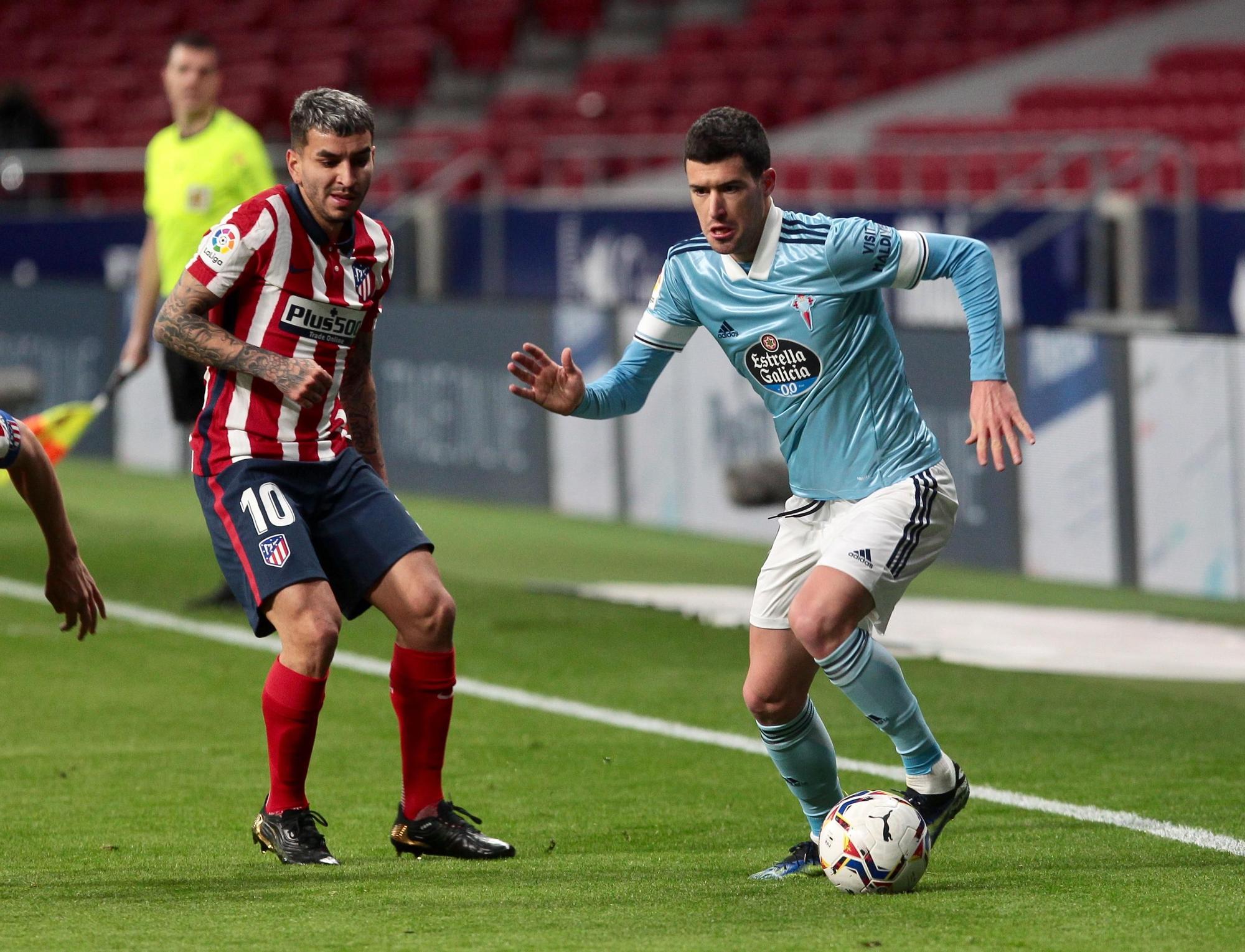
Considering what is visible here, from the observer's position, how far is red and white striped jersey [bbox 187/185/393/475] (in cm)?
522

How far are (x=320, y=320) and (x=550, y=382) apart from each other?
0.64 meters

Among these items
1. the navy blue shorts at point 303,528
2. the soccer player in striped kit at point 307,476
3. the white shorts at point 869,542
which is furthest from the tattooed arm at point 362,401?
the white shorts at point 869,542

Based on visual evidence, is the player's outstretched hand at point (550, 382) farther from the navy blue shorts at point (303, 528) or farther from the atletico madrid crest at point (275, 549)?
the atletico madrid crest at point (275, 549)

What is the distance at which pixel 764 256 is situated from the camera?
5.11 m

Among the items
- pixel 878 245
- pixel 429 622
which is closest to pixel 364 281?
pixel 429 622

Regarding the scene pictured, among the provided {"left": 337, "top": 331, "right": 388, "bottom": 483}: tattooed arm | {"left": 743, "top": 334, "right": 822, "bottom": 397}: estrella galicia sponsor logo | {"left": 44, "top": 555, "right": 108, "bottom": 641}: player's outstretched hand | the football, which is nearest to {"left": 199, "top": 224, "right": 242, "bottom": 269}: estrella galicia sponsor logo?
{"left": 337, "top": 331, "right": 388, "bottom": 483}: tattooed arm

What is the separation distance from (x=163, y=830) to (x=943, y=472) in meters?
2.37

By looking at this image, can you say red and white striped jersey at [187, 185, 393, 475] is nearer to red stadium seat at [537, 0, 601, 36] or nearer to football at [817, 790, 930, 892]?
football at [817, 790, 930, 892]

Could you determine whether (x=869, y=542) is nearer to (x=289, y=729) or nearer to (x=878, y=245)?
(x=878, y=245)

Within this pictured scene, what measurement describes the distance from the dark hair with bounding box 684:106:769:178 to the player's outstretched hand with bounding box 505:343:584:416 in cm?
62

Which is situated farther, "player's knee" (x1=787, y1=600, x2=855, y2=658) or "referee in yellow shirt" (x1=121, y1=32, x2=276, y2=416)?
"referee in yellow shirt" (x1=121, y1=32, x2=276, y2=416)

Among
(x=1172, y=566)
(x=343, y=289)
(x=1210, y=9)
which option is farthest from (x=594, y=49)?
(x=343, y=289)

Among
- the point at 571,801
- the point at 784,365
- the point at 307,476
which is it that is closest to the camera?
the point at 784,365

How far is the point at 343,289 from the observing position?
5332 mm
